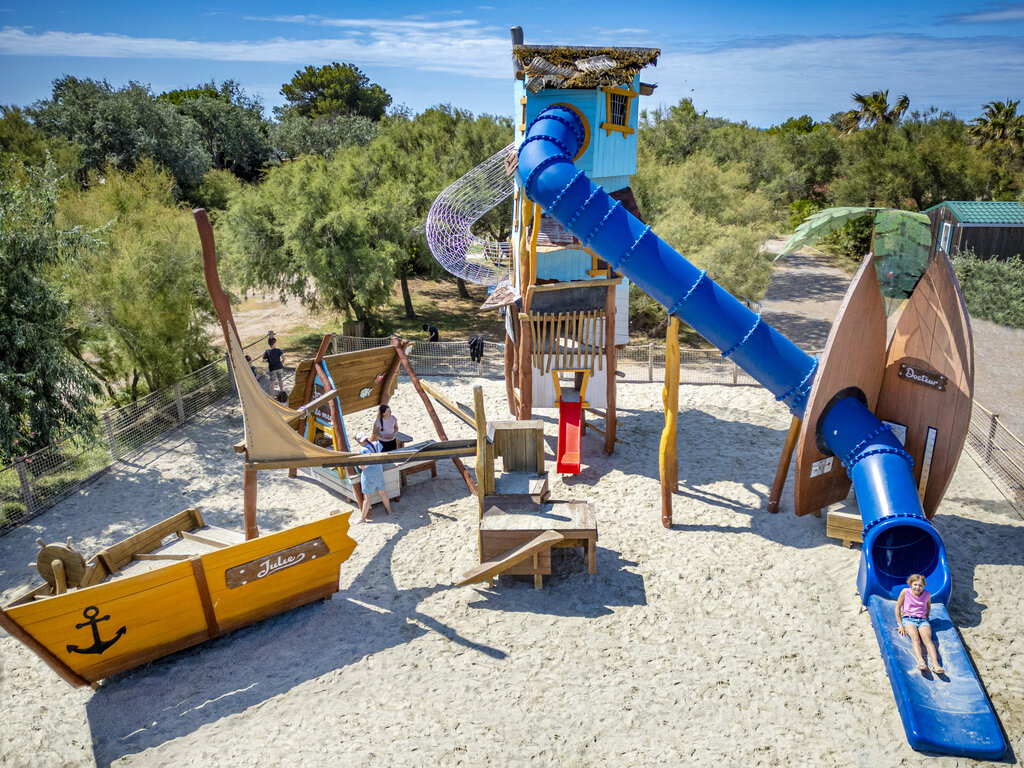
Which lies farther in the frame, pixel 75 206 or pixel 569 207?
pixel 75 206

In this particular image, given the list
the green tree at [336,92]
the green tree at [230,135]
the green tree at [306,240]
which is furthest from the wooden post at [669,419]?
the green tree at [336,92]

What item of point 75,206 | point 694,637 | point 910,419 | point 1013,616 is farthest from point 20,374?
point 1013,616

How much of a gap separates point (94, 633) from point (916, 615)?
8.80 meters

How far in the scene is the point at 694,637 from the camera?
327 inches

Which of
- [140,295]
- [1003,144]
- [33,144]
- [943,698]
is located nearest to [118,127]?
[33,144]

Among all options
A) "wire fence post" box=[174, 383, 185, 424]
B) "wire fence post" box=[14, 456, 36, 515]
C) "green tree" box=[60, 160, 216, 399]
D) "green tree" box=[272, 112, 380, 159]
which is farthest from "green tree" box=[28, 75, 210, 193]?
"wire fence post" box=[14, 456, 36, 515]

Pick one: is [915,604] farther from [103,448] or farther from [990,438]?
[103,448]

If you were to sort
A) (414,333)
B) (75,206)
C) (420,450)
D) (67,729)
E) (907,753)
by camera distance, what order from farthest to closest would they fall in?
(414,333) → (75,206) → (420,450) → (67,729) → (907,753)

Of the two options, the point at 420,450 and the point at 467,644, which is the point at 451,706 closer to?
the point at 467,644

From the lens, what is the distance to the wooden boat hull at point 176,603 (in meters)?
7.00

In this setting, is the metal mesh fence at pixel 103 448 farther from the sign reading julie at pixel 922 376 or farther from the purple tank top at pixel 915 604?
the sign reading julie at pixel 922 376

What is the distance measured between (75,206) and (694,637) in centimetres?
1651

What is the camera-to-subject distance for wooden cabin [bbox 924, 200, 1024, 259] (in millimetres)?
26469

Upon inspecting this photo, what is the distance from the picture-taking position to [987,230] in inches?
1048
